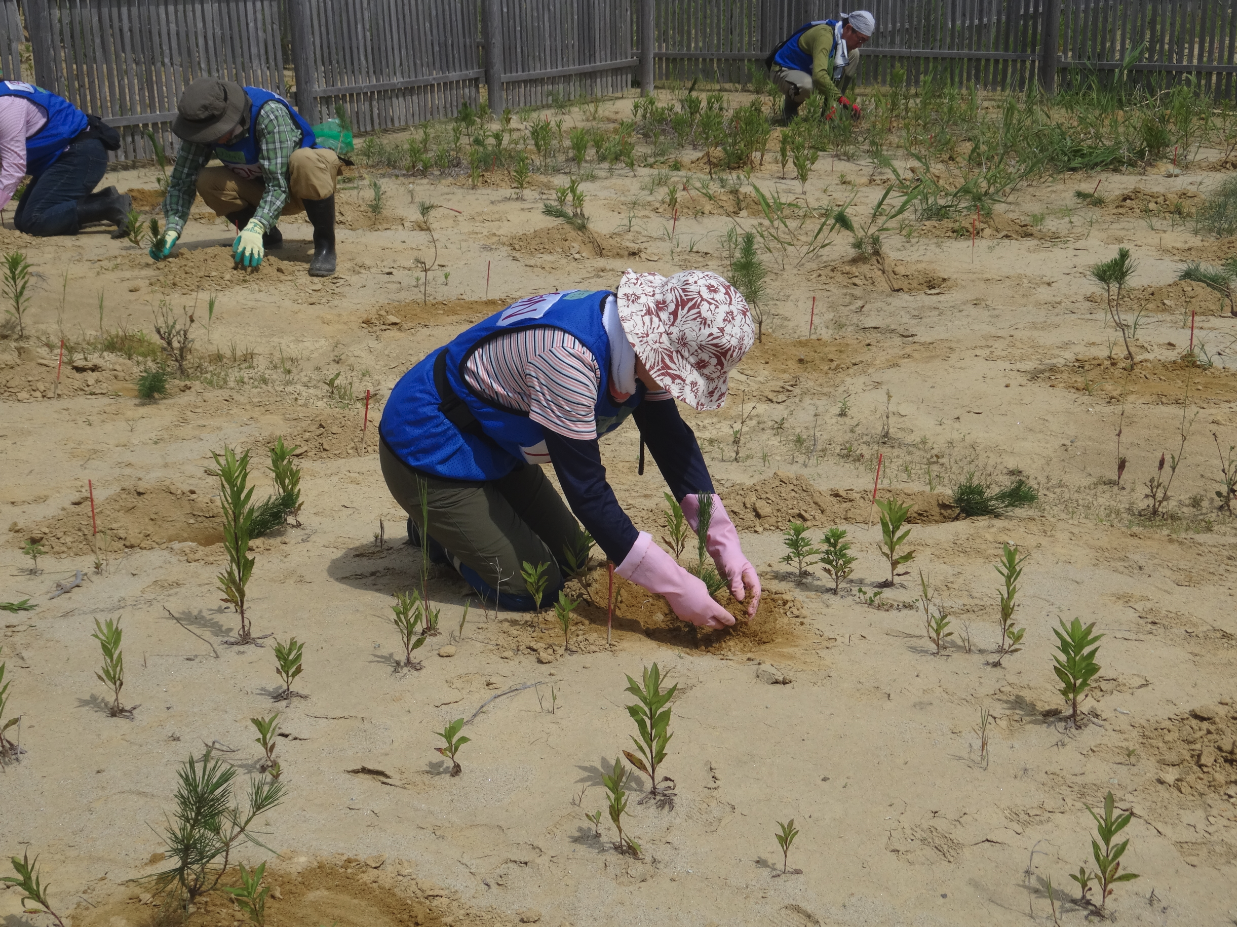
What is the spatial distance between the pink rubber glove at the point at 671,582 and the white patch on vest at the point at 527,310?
647 mm

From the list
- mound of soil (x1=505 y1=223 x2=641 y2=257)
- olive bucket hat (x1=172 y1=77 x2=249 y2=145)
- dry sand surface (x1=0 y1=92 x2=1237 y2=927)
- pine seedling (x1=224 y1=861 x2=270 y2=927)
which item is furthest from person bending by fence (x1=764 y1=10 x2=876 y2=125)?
pine seedling (x1=224 y1=861 x2=270 y2=927)

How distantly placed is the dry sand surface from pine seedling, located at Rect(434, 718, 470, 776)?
0.14ft

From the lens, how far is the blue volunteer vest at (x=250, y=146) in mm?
6629

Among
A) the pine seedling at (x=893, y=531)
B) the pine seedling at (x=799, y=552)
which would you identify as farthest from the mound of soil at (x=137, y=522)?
the pine seedling at (x=893, y=531)

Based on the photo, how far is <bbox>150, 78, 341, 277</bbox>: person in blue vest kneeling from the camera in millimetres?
6430

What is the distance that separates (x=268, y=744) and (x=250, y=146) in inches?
190

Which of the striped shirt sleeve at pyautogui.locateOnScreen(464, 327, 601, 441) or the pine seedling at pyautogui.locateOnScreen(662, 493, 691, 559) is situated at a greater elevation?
the striped shirt sleeve at pyautogui.locateOnScreen(464, 327, 601, 441)

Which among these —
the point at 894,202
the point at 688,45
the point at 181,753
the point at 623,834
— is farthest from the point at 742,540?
the point at 688,45

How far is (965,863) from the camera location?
8.13 ft

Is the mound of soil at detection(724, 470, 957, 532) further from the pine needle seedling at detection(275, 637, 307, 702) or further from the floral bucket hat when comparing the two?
the pine needle seedling at detection(275, 637, 307, 702)

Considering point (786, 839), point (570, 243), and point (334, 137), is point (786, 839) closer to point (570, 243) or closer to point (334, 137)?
point (570, 243)

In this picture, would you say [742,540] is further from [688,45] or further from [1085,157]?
[688,45]

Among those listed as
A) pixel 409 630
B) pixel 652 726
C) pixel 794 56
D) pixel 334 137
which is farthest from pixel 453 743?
pixel 794 56

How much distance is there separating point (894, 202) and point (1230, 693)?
18.1 feet
